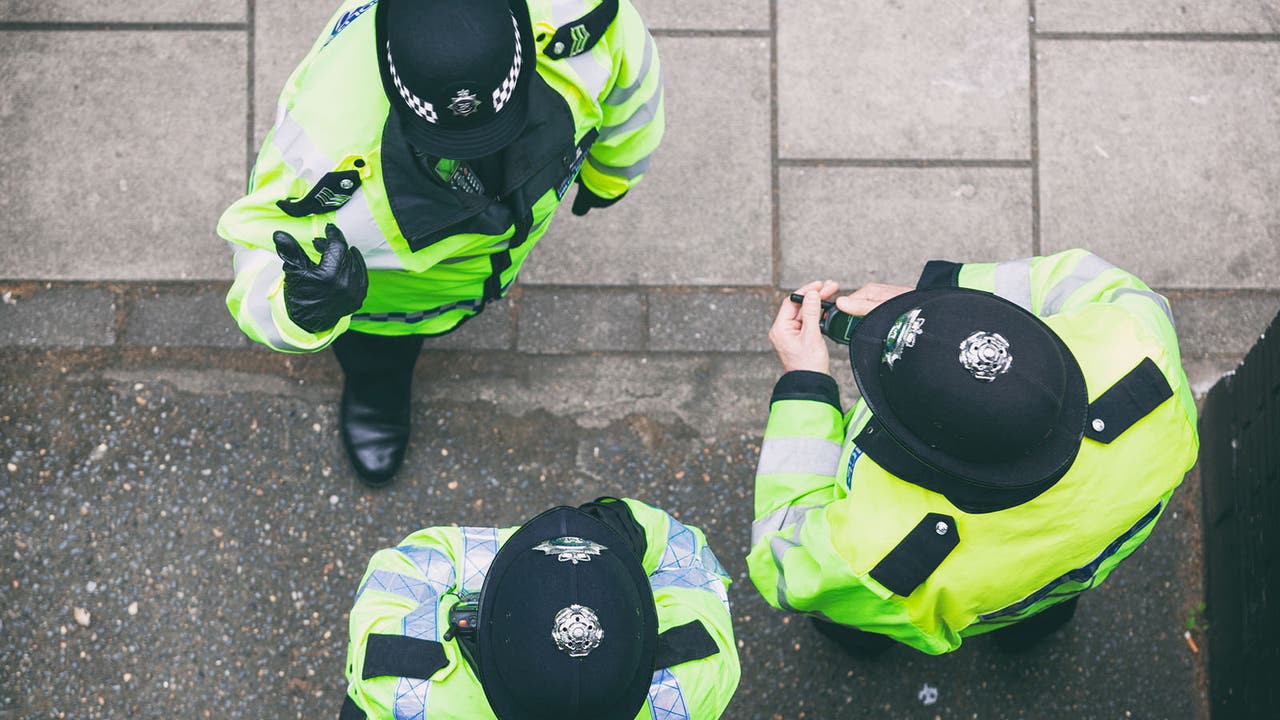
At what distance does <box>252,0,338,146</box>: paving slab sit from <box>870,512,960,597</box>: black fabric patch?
2733 millimetres

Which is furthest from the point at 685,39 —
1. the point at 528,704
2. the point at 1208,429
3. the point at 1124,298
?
the point at 528,704

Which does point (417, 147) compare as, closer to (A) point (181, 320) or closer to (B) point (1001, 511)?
(B) point (1001, 511)

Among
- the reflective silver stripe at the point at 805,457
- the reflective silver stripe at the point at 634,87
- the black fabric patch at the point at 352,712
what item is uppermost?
the reflective silver stripe at the point at 634,87

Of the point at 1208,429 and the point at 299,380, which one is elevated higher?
the point at 299,380

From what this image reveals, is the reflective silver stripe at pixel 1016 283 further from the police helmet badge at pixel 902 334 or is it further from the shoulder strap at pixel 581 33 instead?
the shoulder strap at pixel 581 33

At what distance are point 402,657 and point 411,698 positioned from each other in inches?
3.4

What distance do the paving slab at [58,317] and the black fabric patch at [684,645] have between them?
240 cm

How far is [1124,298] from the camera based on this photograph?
85.5 inches

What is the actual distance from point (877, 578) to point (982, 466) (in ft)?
1.12

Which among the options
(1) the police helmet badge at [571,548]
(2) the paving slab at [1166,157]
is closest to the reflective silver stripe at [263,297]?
(1) the police helmet badge at [571,548]

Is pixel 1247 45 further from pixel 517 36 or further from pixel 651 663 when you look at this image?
pixel 651 663

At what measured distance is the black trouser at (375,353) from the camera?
3.00 metres

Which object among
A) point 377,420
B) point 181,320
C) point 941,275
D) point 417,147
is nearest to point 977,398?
point 941,275

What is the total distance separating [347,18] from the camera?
243 centimetres
